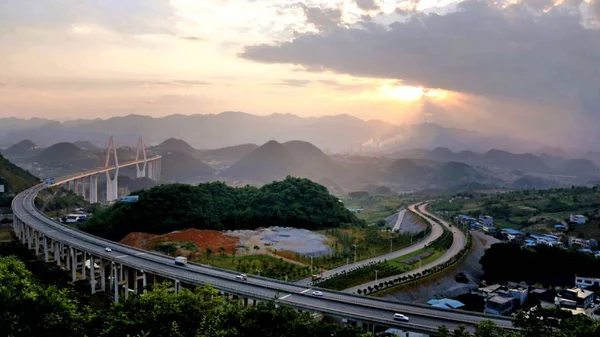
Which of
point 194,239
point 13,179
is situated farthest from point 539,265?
point 13,179

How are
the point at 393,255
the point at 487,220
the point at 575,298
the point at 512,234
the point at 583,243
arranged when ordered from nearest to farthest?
the point at 575,298, the point at 393,255, the point at 583,243, the point at 512,234, the point at 487,220

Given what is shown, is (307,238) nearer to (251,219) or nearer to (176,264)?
(251,219)

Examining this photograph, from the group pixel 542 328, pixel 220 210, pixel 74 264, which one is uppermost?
pixel 542 328

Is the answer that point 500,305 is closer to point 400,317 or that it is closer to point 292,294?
point 400,317

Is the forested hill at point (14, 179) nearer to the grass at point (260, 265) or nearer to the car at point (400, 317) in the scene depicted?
the grass at point (260, 265)

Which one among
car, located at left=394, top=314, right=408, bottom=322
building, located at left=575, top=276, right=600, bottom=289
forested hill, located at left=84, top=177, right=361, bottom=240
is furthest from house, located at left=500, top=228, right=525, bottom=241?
car, located at left=394, top=314, right=408, bottom=322

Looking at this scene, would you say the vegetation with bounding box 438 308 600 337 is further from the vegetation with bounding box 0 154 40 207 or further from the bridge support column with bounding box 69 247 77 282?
the vegetation with bounding box 0 154 40 207
